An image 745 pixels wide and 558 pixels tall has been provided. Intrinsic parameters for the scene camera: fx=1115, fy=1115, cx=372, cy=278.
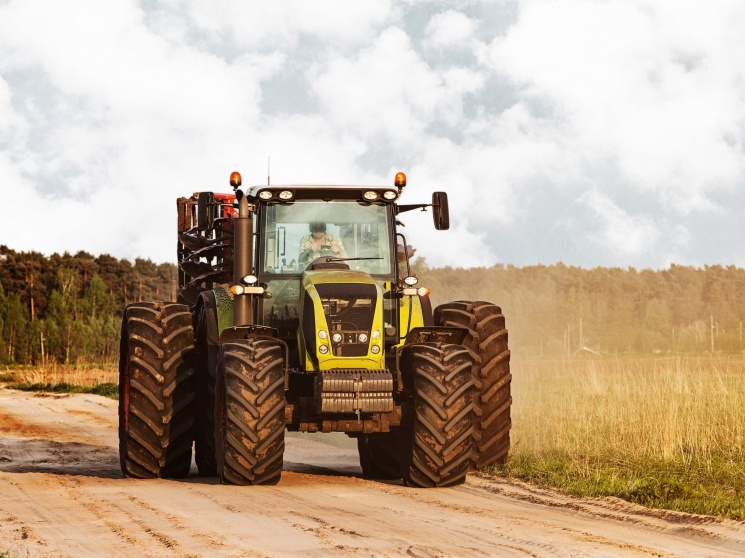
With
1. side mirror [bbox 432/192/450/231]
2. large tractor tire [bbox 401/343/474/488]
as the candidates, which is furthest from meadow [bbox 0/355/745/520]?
side mirror [bbox 432/192/450/231]

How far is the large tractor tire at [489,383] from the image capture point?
43.6ft

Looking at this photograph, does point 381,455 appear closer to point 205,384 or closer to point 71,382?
point 205,384

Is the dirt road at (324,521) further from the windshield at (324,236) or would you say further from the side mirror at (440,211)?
the side mirror at (440,211)

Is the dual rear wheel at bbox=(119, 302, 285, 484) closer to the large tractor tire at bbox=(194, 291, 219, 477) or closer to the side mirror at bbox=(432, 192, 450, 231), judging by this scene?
the large tractor tire at bbox=(194, 291, 219, 477)

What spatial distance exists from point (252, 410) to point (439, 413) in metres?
1.89

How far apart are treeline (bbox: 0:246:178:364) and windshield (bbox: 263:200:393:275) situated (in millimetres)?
52376

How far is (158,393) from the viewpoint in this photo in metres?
12.7

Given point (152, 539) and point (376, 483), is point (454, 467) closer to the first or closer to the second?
point (376, 483)

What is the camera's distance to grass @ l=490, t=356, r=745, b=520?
11.3 m

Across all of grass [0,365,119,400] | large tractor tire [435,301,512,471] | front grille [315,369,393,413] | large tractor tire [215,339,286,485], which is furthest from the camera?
grass [0,365,119,400]

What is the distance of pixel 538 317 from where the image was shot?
7788 centimetres

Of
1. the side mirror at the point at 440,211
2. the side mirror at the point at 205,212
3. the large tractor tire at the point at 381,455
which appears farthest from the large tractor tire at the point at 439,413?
the side mirror at the point at 205,212

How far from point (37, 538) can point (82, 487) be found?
350 centimetres

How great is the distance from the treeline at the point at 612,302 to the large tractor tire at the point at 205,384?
5810cm
